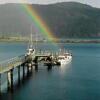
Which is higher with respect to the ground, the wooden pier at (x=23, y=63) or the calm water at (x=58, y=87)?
the wooden pier at (x=23, y=63)

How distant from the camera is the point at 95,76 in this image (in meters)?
85.2

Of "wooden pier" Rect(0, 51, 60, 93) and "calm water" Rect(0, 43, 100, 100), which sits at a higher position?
"wooden pier" Rect(0, 51, 60, 93)

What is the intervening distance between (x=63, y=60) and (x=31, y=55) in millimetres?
22925

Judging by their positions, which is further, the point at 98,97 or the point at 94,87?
the point at 94,87

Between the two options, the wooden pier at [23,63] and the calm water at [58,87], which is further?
the wooden pier at [23,63]

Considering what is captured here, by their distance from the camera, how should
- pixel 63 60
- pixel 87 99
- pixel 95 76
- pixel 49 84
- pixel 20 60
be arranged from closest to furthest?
pixel 87 99
pixel 49 84
pixel 20 60
pixel 95 76
pixel 63 60

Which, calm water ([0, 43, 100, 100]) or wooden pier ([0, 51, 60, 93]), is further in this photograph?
wooden pier ([0, 51, 60, 93])

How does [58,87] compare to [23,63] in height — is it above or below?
below

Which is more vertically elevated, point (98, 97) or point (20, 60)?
point (20, 60)

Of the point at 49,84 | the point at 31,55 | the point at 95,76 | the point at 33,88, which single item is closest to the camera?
the point at 33,88

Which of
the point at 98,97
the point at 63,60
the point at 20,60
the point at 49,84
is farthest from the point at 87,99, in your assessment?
the point at 63,60

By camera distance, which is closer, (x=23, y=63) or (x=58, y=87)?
(x=58, y=87)

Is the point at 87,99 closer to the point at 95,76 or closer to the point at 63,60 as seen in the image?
the point at 95,76

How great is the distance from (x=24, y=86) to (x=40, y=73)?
758 inches
